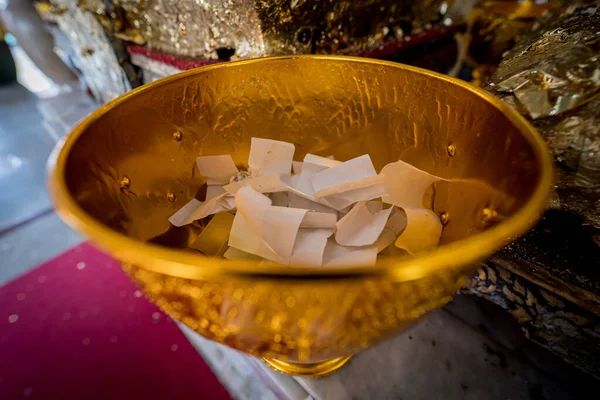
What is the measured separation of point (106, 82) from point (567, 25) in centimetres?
120

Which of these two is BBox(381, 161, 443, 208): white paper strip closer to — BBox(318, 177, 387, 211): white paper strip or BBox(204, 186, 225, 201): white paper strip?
BBox(318, 177, 387, 211): white paper strip

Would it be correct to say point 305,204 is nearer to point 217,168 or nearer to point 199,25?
point 217,168

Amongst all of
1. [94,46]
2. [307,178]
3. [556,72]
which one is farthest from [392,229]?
[94,46]

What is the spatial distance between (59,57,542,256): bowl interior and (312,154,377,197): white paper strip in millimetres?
81

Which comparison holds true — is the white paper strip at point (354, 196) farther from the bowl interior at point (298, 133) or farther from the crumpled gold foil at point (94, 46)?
the crumpled gold foil at point (94, 46)

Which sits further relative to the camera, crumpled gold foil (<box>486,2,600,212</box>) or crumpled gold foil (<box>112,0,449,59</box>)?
crumpled gold foil (<box>112,0,449,59</box>)

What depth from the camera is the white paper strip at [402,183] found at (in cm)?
45

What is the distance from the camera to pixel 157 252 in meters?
0.20

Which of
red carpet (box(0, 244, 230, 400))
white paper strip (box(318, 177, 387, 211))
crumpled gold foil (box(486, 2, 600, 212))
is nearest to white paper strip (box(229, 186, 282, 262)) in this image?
white paper strip (box(318, 177, 387, 211))

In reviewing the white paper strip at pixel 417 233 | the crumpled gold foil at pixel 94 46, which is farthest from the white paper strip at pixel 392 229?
the crumpled gold foil at pixel 94 46

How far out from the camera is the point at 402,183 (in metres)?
0.46

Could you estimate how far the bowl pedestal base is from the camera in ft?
1.60

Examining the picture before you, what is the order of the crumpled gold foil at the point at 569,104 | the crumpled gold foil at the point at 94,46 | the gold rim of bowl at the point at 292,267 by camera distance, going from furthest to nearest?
the crumpled gold foil at the point at 94,46 → the crumpled gold foil at the point at 569,104 → the gold rim of bowl at the point at 292,267

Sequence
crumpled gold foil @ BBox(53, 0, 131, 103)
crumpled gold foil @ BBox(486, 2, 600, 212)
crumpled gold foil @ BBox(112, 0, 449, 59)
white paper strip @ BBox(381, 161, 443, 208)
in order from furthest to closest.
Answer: crumpled gold foil @ BBox(53, 0, 131, 103) < crumpled gold foil @ BBox(112, 0, 449, 59) < white paper strip @ BBox(381, 161, 443, 208) < crumpled gold foil @ BBox(486, 2, 600, 212)
